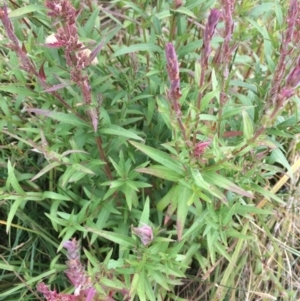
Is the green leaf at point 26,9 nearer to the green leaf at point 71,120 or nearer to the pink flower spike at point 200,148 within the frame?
the green leaf at point 71,120

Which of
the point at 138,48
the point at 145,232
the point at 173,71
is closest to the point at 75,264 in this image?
the point at 145,232

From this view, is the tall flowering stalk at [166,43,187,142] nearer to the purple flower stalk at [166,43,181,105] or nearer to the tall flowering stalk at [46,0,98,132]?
the purple flower stalk at [166,43,181,105]

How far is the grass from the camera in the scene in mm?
1333

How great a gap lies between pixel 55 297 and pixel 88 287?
10cm

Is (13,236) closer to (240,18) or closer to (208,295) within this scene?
(208,295)

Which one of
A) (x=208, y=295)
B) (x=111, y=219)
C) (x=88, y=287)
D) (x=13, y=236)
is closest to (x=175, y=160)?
(x=88, y=287)

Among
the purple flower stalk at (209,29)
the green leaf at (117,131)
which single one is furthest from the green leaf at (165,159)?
the purple flower stalk at (209,29)

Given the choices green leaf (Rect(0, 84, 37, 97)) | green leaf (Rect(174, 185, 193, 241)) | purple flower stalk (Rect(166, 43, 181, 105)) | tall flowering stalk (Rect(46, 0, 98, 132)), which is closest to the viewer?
purple flower stalk (Rect(166, 43, 181, 105))

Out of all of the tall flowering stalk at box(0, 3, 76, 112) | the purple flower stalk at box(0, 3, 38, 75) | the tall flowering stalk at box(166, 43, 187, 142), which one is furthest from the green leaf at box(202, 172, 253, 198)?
the purple flower stalk at box(0, 3, 38, 75)

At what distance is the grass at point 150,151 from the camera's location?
1333 millimetres

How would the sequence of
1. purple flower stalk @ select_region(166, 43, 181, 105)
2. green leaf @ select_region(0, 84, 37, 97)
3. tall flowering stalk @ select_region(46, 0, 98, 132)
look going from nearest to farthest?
1. purple flower stalk @ select_region(166, 43, 181, 105)
2. tall flowering stalk @ select_region(46, 0, 98, 132)
3. green leaf @ select_region(0, 84, 37, 97)

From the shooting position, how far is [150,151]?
4.67 ft

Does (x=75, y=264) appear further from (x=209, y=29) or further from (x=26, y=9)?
(x=26, y=9)

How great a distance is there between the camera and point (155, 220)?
6.34 ft
